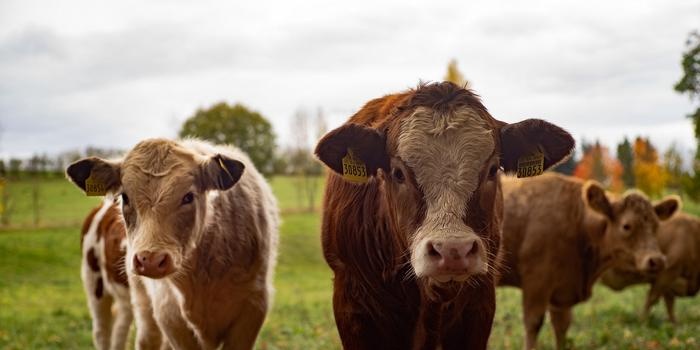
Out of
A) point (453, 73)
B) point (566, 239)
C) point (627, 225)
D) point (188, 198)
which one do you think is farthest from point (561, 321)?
point (453, 73)

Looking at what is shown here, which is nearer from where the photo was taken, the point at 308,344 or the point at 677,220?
the point at 308,344

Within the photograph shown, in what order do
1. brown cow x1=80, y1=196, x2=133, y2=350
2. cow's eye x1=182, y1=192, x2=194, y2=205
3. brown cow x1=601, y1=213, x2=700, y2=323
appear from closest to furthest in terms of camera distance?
cow's eye x1=182, y1=192, x2=194, y2=205, brown cow x1=80, y1=196, x2=133, y2=350, brown cow x1=601, y1=213, x2=700, y2=323

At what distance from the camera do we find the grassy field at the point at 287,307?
30.9 feet

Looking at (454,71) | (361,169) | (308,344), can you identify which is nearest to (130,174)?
(361,169)

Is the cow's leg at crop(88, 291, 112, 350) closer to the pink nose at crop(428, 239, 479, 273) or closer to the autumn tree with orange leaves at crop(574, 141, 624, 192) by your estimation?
the pink nose at crop(428, 239, 479, 273)

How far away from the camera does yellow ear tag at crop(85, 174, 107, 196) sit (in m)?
4.97

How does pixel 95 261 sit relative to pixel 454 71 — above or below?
below

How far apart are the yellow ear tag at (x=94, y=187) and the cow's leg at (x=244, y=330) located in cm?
147

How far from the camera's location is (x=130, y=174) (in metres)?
4.75

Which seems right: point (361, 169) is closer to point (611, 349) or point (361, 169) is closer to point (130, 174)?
point (130, 174)

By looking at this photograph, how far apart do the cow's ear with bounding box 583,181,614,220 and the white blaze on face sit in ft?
19.0

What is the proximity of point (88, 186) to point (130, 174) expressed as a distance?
1.65 feet

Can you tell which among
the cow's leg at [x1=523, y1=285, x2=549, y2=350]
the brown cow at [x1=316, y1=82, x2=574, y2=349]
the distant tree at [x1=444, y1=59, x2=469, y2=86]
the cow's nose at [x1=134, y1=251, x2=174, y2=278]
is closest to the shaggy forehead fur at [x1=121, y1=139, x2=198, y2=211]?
the cow's nose at [x1=134, y1=251, x2=174, y2=278]

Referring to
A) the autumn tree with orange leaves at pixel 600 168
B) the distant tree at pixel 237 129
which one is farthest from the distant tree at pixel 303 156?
the autumn tree with orange leaves at pixel 600 168
